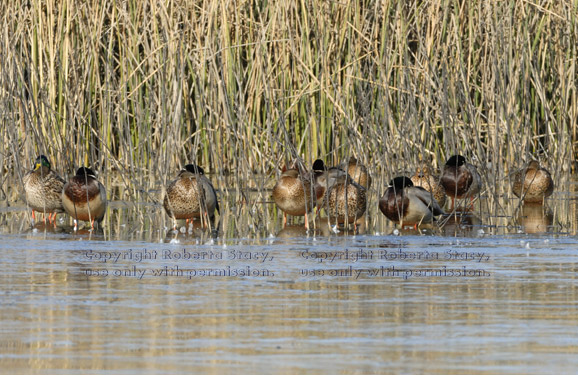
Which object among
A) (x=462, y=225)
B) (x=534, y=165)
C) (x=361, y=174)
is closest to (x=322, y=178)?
(x=361, y=174)

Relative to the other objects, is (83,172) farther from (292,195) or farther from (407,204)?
(407,204)

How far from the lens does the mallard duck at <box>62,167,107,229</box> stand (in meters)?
9.30

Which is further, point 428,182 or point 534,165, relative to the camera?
point 534,165

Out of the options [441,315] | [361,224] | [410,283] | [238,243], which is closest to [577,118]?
[361,224]

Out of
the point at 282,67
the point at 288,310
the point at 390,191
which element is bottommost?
the point at 288,310

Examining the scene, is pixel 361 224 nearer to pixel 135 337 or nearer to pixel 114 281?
pixel 114 281

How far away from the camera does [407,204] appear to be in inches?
362

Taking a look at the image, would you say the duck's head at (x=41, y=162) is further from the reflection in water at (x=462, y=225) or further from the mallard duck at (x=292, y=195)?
the reflection in water at (x=462, y=225)

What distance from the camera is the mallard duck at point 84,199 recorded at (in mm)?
9305

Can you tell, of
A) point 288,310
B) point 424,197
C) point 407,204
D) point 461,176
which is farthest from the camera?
point 461,176

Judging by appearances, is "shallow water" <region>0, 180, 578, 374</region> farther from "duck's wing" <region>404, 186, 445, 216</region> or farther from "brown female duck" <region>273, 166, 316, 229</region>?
"brown female duck" <region>273, 166, 316, 229</region>

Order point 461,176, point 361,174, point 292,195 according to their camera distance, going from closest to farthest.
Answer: point 292,195 → point 461,176 → point 361,174

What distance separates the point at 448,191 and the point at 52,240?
15.0 ft

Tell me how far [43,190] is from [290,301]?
4866mm
